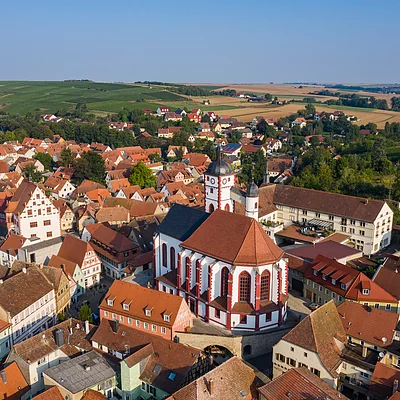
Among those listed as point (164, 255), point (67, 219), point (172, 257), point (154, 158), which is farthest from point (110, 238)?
point (154, 158)

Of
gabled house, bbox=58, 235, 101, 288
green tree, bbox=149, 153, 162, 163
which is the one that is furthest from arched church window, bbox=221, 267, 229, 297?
green tree, bbox=149, 153, 162, 163

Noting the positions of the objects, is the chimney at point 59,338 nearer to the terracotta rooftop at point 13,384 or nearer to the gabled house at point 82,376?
the gabled house at point 82,376

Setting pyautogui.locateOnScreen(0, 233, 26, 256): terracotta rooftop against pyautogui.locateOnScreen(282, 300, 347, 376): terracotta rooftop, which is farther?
pyautogui.locateOnScreen(0, 233, 26, 256): terracotta rooftop

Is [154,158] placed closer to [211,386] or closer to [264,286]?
[264,286]

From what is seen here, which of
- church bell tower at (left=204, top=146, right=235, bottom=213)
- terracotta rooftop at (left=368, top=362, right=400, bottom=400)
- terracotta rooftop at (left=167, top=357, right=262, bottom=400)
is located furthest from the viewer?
church bell tower at (left=204, top=146, right=235, bottom=213)

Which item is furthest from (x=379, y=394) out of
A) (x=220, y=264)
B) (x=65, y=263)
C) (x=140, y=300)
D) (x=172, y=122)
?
(x=172, y=122)

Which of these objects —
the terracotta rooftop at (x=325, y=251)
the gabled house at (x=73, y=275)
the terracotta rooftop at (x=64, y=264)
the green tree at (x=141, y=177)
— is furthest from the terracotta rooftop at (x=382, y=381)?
the green tree at (x=141, y=177)

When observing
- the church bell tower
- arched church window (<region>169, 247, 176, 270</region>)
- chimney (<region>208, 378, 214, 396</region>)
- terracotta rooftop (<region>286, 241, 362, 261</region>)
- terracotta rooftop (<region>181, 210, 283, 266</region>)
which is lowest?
terracotta rooftop (<region>286, 241, 362, 261</region>)

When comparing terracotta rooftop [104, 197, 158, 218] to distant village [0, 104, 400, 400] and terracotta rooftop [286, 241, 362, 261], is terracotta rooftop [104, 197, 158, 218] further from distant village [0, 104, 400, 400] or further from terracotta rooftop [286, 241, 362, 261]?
terracotta rooftop [286, 241, 362, 261]
